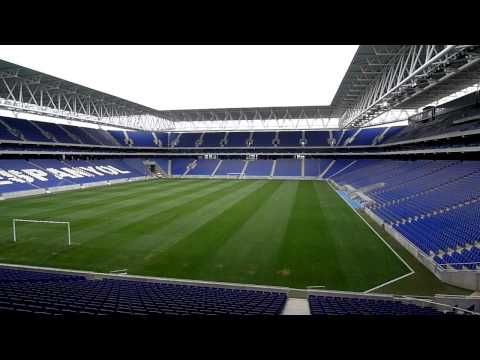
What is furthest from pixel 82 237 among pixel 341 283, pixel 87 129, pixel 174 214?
pixel 87 129

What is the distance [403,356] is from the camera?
1.59 meters

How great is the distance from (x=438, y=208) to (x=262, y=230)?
30.2ft

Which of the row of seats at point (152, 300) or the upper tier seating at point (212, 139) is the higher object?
the upper tier seating at point (212, 139)

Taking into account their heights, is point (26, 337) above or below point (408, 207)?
above

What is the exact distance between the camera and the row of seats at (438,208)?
10891 millimetres

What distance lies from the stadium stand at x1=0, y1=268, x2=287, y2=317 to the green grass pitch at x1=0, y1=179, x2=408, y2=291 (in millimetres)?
1859

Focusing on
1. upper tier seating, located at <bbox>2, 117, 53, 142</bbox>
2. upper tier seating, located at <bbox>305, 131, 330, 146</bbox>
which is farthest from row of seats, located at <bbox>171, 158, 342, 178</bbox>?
upper tier seating, located at <bbox>2, 117, 53, 142</bbox>

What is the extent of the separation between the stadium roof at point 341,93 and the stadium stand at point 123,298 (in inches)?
450

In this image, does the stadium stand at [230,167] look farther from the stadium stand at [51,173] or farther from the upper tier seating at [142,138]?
the upper tier seating at [142,138]

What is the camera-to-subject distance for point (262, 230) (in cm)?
1567

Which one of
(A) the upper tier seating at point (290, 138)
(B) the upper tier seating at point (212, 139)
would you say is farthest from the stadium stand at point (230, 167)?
(A) the upper tier seating at point (290, 138)

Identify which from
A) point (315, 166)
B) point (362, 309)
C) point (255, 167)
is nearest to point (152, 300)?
point (362, 309)
